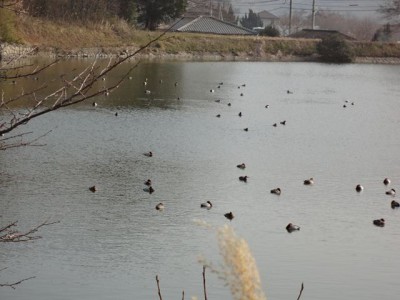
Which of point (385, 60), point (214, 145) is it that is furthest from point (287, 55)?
point (214, 145)

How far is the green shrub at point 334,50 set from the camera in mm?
65875

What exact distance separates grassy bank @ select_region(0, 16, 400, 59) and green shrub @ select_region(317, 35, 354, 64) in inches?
30.1

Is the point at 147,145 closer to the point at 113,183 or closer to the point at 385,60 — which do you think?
the point at 113,183

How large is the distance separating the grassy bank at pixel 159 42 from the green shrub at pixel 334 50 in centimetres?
77

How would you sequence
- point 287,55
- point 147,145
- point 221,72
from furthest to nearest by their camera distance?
point 287,55 → point 221,72 → point 147,145

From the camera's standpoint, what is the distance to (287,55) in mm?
65500

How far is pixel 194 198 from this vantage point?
52.7ft

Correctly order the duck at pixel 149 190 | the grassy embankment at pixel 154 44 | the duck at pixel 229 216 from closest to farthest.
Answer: the duck at pixel 229 216 → the duck at pixel 149 190 → the grassy embankment at pixel 154 44

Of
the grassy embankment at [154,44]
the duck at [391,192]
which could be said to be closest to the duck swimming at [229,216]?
the duck at [391,192]

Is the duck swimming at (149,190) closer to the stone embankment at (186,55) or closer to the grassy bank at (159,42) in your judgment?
the grassy bank at (159,42)

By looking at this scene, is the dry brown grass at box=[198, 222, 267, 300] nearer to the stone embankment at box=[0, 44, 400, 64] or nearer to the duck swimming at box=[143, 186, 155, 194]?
the duck swimming at box=[143, 186, 155, 194]

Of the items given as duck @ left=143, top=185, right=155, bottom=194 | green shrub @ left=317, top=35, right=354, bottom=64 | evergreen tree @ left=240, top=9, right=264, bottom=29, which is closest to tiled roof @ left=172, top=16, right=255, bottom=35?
green shrub @ left=317, top=35, right=354, bottom=64

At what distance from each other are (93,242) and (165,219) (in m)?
1.85

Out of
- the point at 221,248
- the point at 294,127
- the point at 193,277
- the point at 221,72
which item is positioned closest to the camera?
the point at 221,248
